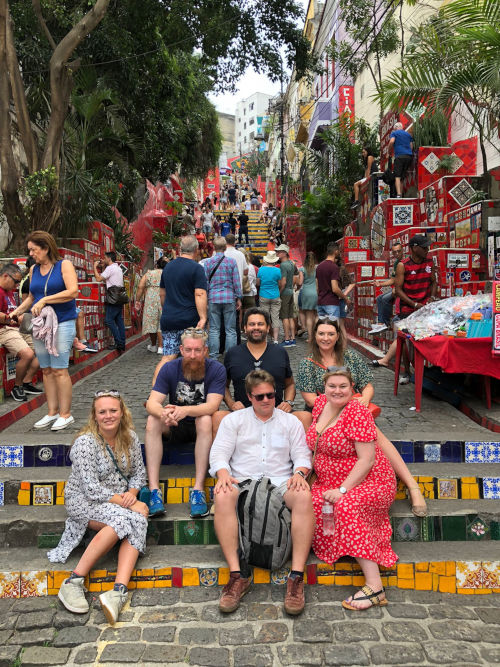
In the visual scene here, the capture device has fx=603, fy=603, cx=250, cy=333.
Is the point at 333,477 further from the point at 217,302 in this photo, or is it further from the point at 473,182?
the point at 473,182

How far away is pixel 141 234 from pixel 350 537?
1712 centimetres

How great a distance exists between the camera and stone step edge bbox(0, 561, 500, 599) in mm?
3771

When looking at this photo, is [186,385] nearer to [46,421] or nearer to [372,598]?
[46,421]

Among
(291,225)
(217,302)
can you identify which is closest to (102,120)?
(291,225)

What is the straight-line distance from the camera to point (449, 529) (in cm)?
413

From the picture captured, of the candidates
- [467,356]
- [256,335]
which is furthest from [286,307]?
[256,335]

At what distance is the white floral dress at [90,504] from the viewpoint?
383 cm

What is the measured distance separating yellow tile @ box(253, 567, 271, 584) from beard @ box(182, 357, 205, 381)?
150 cm

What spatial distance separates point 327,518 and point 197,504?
36.4 inches

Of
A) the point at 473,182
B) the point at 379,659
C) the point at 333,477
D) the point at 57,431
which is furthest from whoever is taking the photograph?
the point at 473,182

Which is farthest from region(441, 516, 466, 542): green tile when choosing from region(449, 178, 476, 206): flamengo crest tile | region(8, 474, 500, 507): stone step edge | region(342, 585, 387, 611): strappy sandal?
region(449, 178, 476, 206): flamengo crest tile

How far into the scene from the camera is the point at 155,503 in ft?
13.7

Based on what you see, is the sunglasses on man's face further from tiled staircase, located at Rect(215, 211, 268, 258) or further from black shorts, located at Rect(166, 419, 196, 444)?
tiled staircase, located at Rect(215, 211, 268, 258)

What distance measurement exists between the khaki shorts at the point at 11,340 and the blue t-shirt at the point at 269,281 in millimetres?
4615
